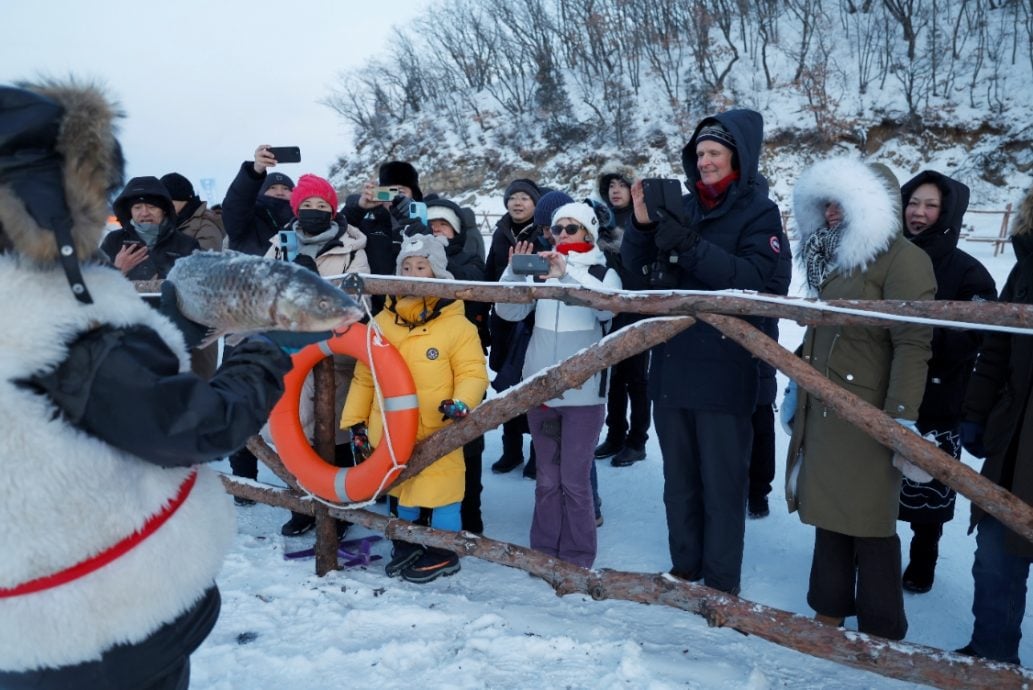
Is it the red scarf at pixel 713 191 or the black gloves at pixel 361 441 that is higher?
the red scarf at pixel 713 191

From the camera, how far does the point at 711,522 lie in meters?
2.75

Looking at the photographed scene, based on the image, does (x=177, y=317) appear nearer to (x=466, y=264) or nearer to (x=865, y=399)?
(x=865, y=399)

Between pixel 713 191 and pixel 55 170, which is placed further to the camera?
pixel 713 191

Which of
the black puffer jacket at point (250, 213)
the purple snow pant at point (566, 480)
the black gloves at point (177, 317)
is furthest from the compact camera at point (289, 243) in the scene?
the black gloves at point (177, 317)

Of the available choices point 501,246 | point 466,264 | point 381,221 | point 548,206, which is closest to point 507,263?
point 501,246

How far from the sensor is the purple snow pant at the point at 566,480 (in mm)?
2990

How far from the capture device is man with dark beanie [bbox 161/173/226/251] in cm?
463

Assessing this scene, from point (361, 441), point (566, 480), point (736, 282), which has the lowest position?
point (566, 480)

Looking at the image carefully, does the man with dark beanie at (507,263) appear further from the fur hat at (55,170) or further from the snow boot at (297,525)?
the fur hat at (55,170)

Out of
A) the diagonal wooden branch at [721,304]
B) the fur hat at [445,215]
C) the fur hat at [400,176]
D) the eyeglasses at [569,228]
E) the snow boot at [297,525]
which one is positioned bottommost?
the snow boot at [297,525]

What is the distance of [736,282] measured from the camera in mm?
2545

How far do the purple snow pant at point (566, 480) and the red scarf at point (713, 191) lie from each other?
1032 mm

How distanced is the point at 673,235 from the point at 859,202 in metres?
0.66

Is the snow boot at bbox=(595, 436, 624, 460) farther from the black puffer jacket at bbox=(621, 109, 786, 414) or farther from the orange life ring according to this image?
the orange life ring
